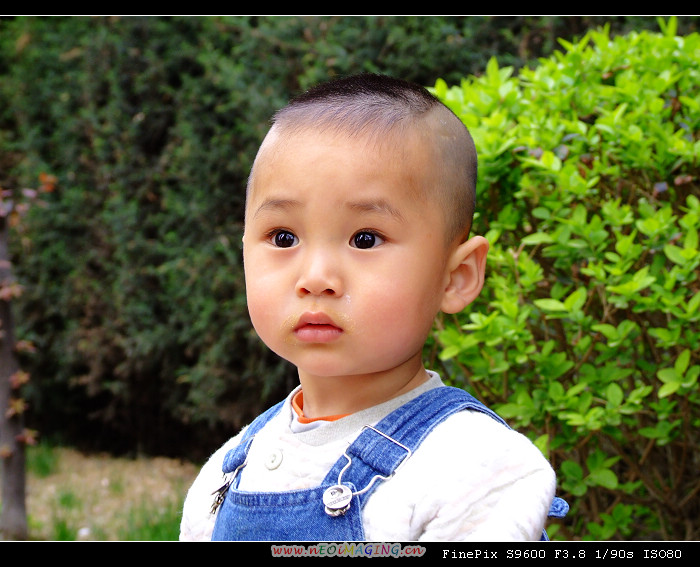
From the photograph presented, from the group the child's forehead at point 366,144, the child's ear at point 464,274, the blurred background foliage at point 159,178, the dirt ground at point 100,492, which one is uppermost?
the child's forehead at point 366,144

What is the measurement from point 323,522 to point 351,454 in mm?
127

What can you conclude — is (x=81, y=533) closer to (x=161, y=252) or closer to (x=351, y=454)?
(x=161, y=252)

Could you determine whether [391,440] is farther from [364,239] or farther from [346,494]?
[364,239]

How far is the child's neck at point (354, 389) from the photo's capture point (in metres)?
1.51

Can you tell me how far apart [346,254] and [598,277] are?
1011 mm

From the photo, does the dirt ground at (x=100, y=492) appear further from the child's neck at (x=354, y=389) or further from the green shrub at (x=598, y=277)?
the child's neck at (x=354, y=389)

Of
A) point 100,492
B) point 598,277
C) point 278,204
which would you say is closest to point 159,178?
point 100,492

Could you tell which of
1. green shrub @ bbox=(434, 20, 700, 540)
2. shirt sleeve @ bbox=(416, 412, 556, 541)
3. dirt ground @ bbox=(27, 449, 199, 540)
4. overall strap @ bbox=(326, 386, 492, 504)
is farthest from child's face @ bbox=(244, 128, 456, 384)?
dirt ground @ bbox=(27, 449, 199, 540)

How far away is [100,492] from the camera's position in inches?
203

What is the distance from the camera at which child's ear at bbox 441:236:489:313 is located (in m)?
1.51

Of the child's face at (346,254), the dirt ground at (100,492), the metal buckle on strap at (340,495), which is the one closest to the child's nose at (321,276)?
the child's face at (346,254)

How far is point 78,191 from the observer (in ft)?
17.8

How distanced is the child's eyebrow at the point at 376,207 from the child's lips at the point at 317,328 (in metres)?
0.20

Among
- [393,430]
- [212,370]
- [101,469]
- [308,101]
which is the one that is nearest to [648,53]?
[308,101]
